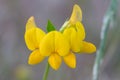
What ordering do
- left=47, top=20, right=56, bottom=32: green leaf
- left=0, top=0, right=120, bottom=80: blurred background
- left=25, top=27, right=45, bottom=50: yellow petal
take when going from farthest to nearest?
left=0, top=0, right=120, bottom=80: blurred background
left=25, top=27, right=45, bottom=50: yellow petal
left=47, top=20, right=56, bottom=32: green leaf

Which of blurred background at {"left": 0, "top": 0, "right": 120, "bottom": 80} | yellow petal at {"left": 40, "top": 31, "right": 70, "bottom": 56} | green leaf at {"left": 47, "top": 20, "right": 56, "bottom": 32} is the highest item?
green leaf at {"left": 47, "top": 20, "right": 56, "bottom": 32}

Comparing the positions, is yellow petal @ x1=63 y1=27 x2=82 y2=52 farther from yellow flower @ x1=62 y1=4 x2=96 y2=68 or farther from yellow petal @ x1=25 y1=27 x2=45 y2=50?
yellow petal @ x1=25 y1=27 x2=45 y2=50

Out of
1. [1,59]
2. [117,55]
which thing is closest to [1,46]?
[1,59]

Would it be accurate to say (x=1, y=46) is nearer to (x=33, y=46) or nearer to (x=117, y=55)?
(x=117, y=55)

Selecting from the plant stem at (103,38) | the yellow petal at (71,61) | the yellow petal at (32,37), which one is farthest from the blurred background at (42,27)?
the yellow petal at (71,61)

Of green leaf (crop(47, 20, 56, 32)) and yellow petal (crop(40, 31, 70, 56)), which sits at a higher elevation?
green leaf (crop(47, 20, 56, 32))

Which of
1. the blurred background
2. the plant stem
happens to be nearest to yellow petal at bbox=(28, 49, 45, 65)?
the plant stem

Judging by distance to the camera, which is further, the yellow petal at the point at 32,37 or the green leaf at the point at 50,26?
the yellow petal at the point at 32,37

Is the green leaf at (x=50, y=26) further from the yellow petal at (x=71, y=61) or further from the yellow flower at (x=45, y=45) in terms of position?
the yellow petal at (x=71, y=61)
